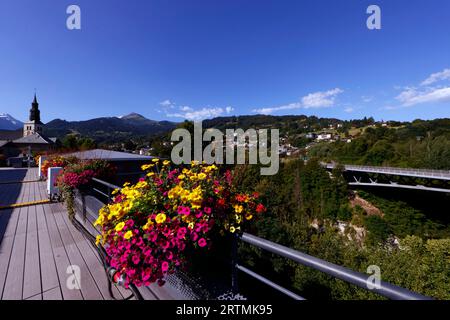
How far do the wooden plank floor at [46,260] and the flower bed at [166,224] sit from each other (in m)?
0.80

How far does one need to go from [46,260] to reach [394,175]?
37.5m

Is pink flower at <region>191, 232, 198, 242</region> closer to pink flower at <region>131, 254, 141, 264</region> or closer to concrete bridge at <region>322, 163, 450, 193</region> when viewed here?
pink flower at <region>131, 254, 141, 264</region>

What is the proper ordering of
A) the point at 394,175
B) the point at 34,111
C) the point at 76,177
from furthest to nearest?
the point at 34,111, the point at 394,175, the point at 76,177

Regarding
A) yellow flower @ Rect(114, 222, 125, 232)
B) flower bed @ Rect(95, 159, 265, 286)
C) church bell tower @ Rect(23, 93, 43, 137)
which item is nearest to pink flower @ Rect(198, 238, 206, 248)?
flower bed @ Rect(95, 159, 265, 286)

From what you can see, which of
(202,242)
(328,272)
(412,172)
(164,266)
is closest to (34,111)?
(164,266)

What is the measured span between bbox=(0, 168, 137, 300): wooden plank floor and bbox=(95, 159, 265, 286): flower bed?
0.80m

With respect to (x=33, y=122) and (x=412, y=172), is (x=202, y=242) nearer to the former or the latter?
(x=412, y=172)

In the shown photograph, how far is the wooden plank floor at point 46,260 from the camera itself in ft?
5.70

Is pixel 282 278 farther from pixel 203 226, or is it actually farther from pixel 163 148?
pixel 163 148

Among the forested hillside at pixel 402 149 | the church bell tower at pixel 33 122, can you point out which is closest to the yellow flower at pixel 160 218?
the forested hillside at pixel 402 149

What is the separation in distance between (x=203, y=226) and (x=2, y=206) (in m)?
5.55

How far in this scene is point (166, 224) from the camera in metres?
1.17

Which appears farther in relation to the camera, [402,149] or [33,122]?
[33,122]

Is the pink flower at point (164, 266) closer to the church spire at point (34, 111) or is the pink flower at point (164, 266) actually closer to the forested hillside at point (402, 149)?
the forested hillside at point (402, 149)
